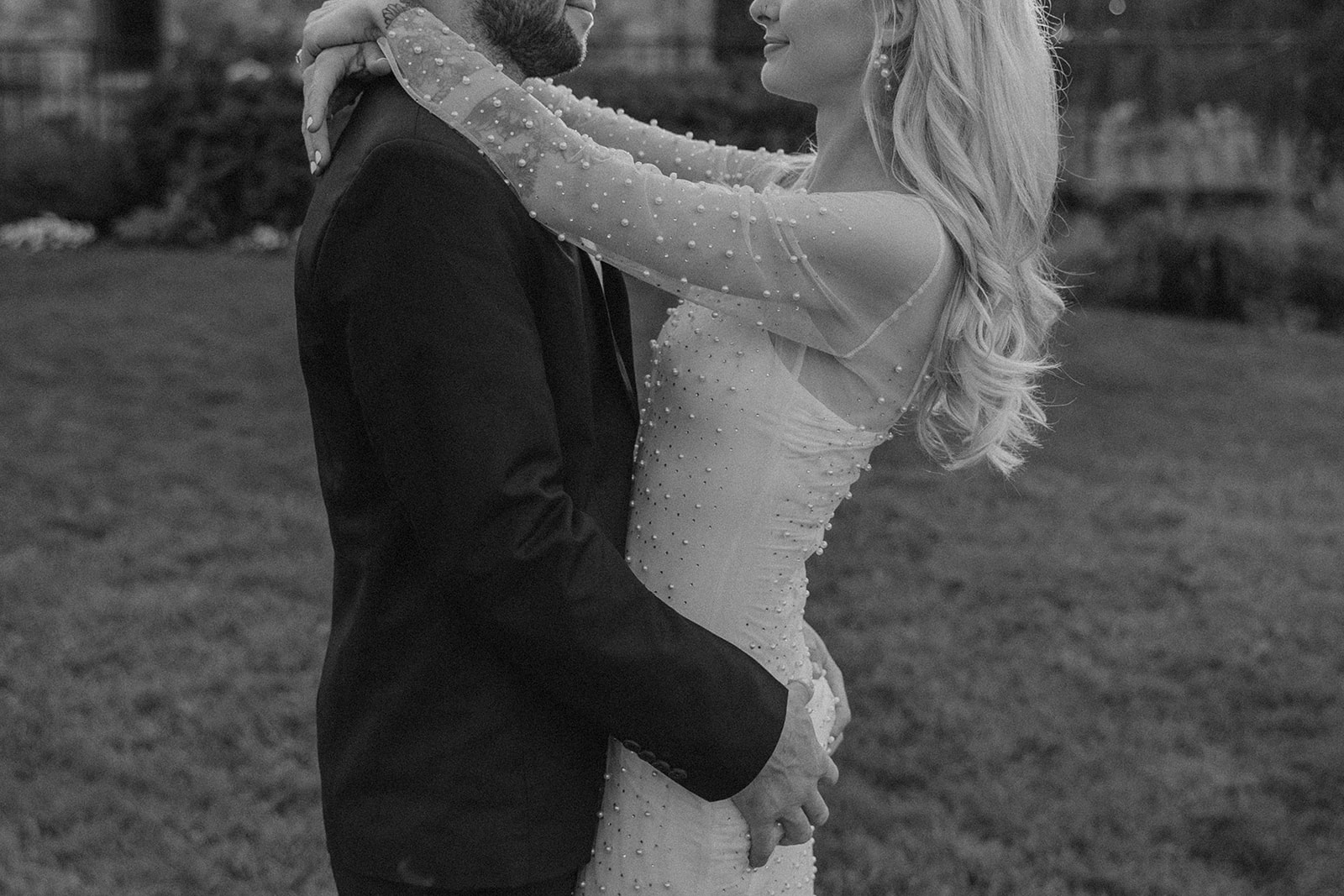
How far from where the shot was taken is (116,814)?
436 centimetres

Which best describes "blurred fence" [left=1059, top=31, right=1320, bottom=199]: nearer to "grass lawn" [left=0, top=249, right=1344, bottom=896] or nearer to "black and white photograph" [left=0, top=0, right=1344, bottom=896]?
"black and white photograph" [left=0, top=0, right=1344, bottom=896]

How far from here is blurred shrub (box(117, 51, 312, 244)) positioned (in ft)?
39.5

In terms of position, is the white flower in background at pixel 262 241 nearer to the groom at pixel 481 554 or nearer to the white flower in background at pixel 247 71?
the white flower in background at pixel 247 71

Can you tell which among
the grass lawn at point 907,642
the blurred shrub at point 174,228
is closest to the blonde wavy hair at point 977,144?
the grass lawn at point 907,642

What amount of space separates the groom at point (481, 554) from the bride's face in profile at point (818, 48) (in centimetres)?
33

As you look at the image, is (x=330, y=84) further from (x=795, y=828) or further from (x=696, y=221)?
→ (x=795, y=828)

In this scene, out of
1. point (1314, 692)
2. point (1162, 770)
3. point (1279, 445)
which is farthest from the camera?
point (1279, 445)

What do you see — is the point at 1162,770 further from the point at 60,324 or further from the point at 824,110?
the point at 60,324

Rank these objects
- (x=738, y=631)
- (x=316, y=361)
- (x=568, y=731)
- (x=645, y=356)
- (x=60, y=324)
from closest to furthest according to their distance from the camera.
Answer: (x=316, y=361)
(x=568, y=731)
(x=738, y=631)
(x=645, y=356)
(x=60, y=324)

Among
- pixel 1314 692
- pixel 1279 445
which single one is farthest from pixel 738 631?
pixel 1279 445

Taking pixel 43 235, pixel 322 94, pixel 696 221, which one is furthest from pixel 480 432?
pixel 43 235

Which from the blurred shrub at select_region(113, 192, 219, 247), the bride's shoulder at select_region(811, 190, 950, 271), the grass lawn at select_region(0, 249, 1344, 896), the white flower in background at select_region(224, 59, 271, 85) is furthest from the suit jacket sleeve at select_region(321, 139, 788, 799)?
the white flower in background at select_region(224, 59, 271, 85)

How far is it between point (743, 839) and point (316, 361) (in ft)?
2.84

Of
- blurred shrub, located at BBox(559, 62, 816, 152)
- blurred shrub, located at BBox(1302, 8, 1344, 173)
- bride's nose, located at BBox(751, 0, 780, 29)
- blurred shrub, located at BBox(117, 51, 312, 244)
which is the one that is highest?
bride's nose, located at BBox(751, 0, 780, 29)
